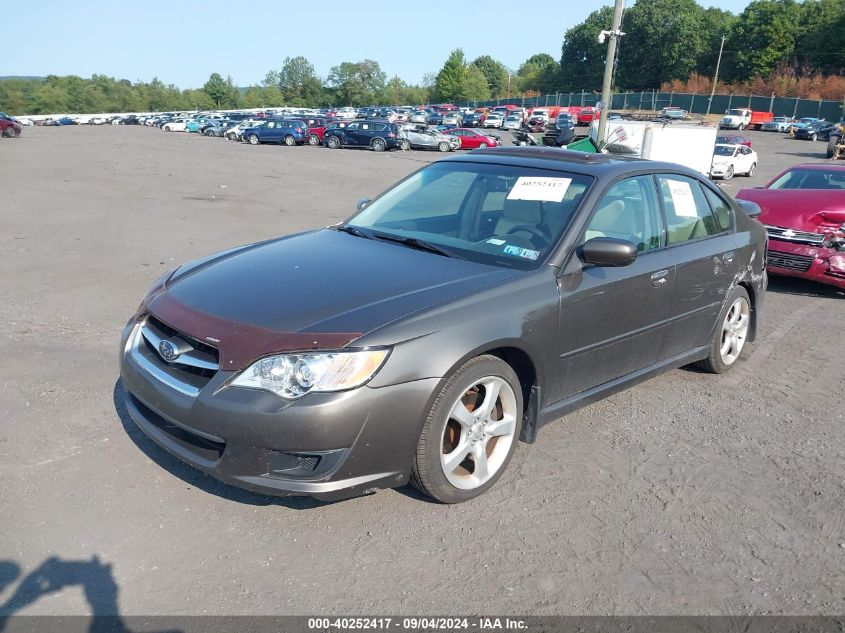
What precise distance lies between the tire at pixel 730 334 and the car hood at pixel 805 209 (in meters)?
3.17

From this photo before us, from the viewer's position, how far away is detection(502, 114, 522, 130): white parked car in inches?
2272

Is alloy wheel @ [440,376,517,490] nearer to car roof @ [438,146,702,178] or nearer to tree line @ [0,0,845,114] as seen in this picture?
car roof @ [438,146,702,178]

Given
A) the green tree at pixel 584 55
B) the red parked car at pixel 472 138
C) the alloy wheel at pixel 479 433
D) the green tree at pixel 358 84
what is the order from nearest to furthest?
the alloy wheel at pixel 479 433 → the red parked car at pixel 472 138 → the green tree at pixel 584 55 → the green tree at pixel 358 84

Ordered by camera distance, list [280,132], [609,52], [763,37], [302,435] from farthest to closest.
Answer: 1. [763,37]
2. [280,132]
3. [609,52]
4. [302,435]

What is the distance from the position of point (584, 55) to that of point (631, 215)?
12942 centimetres

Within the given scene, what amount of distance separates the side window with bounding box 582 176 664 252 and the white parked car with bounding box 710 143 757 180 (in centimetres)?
2353

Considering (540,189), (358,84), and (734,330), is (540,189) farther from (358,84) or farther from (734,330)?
(358,84)

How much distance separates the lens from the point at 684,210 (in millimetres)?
4582

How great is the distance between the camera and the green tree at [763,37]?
3602 inches

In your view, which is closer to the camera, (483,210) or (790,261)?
(483,210)

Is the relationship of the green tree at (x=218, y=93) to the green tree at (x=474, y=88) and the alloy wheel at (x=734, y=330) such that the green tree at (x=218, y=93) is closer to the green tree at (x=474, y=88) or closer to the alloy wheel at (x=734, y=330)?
the green tree at (x=474, y=88)

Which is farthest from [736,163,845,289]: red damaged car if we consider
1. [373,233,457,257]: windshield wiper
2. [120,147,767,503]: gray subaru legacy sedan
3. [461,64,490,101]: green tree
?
[461,64,490,101]: green tree

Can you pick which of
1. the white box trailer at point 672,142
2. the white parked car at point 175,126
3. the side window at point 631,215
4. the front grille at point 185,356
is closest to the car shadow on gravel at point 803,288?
the side window at point 631,215

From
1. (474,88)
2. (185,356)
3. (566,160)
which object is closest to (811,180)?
(566,160)
